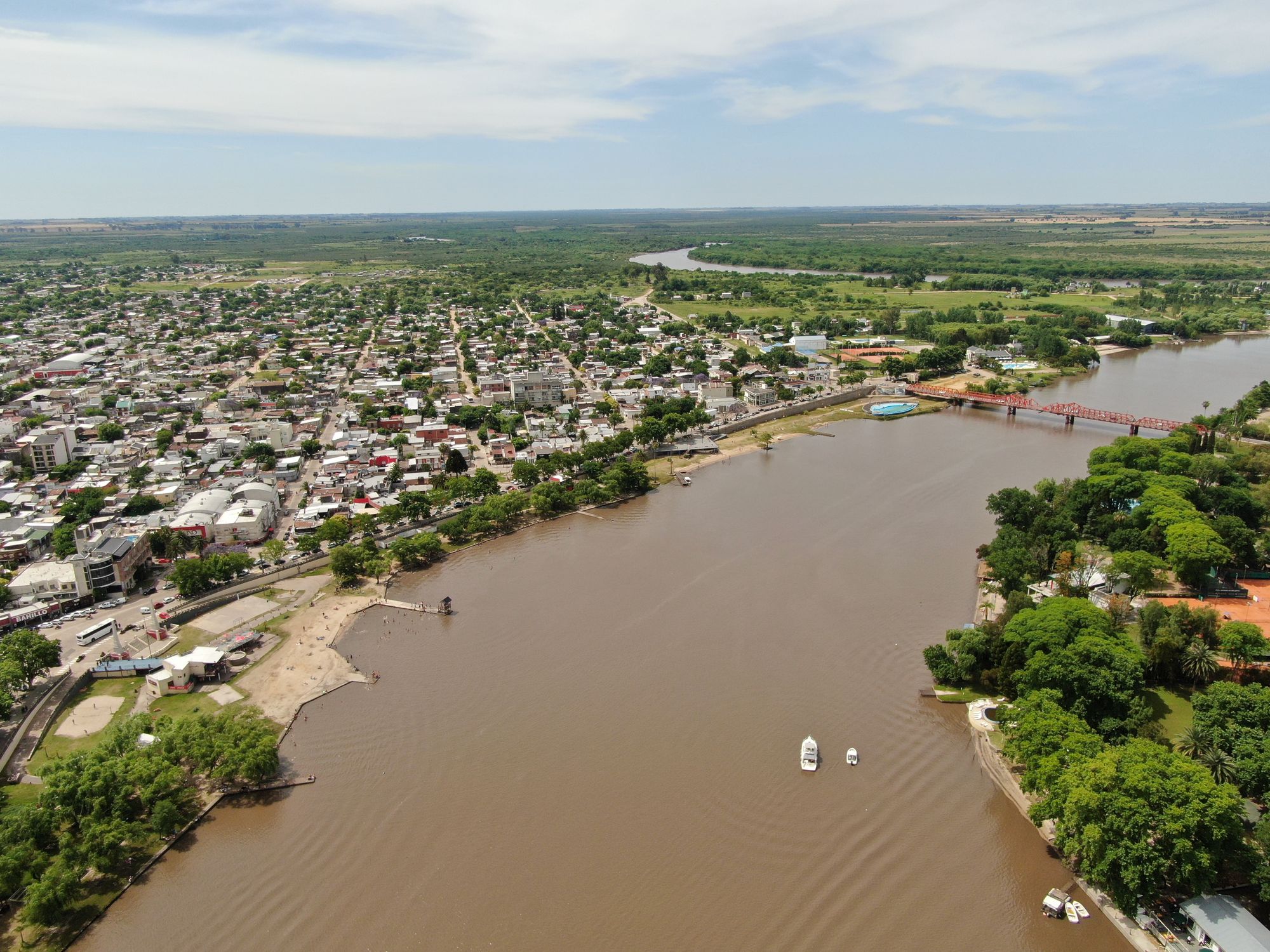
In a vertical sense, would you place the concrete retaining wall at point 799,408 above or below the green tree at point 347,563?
above

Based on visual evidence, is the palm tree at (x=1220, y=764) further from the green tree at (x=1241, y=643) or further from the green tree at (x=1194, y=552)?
the green tree at (x=1194, y=552)

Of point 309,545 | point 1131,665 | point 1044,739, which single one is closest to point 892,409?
point 1131,665

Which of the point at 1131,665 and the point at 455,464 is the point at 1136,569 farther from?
the point at 455,464

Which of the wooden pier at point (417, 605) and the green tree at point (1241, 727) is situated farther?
the wooden pier at point (417, 605)

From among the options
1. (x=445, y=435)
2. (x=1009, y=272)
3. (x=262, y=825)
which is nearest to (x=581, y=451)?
(x=445, y=435)

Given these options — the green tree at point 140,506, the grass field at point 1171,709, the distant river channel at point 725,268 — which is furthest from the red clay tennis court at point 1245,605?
the distant river channel at point 725,268

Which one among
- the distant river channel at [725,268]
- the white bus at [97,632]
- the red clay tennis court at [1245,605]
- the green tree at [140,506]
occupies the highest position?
the distant river channel at [725,268]

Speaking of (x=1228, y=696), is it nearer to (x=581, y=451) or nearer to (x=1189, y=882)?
(x=1189, y=882)
